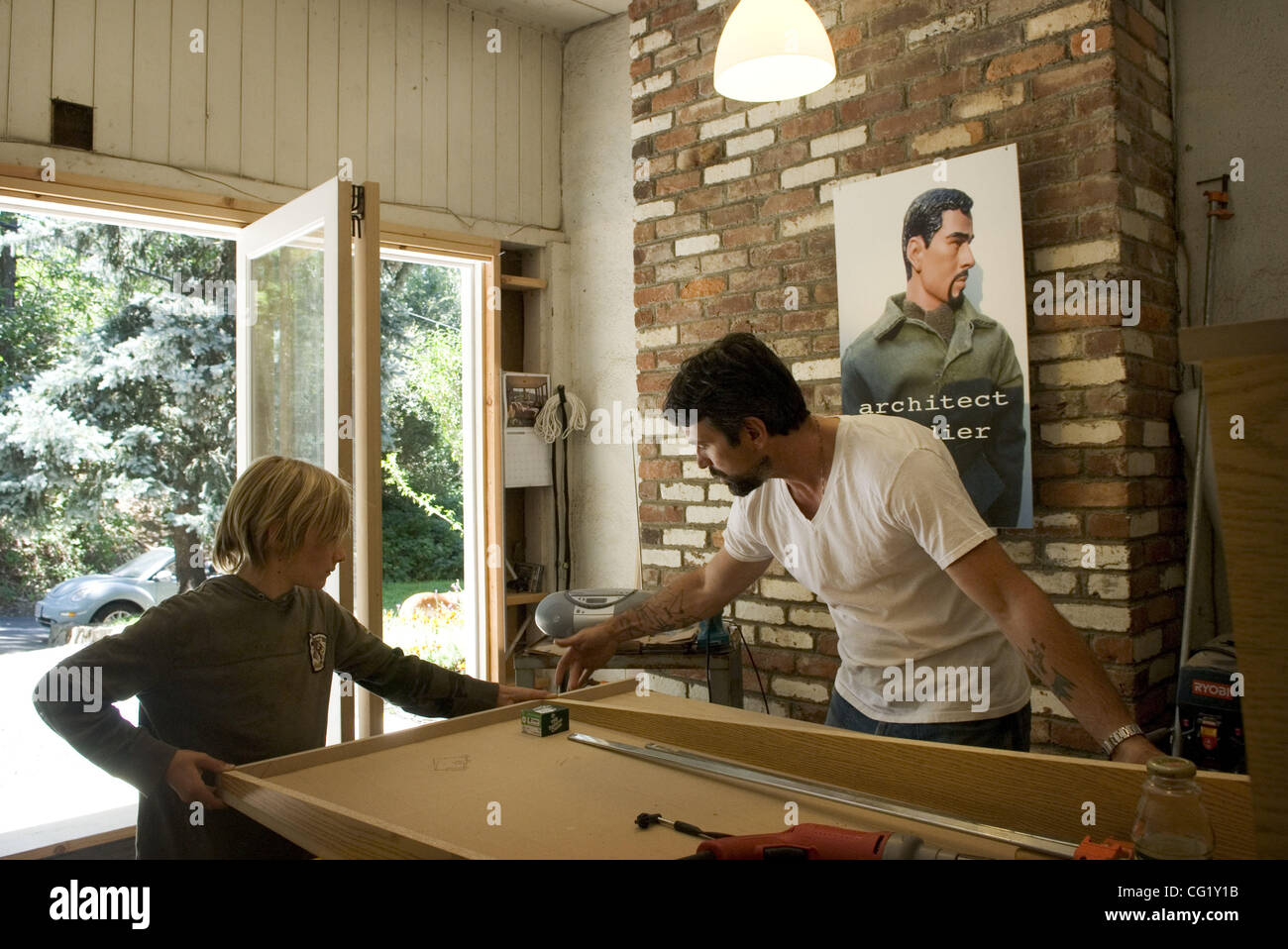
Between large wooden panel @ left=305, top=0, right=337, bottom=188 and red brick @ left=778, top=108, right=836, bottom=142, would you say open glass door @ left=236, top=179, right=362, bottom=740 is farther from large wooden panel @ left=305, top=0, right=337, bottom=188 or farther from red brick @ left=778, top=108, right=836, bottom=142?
red brick @ left=778, top=108, right=836, bottom=142

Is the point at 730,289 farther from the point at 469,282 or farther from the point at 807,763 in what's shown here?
the point at 807,763

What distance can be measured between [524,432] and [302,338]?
138cm

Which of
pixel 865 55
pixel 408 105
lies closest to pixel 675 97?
pixel 865 55

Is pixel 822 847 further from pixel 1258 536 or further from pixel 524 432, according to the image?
pixel 524 432

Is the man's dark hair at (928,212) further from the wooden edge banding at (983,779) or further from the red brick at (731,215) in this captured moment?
the wooden edge banding at (983,779)

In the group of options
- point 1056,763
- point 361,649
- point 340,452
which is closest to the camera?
point 1056,763

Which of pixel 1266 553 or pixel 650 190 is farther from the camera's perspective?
pixel 650 190

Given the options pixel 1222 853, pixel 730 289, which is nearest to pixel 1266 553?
pixel 1222 853

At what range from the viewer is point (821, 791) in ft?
3.93

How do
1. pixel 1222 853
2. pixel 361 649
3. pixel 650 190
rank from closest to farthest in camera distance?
1. pixel 1222 853
2. pixel 361 649
3. pixel 650 190

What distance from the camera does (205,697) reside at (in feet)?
5.03

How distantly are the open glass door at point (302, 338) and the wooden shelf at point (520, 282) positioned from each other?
108cm

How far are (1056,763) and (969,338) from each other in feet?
5.04
